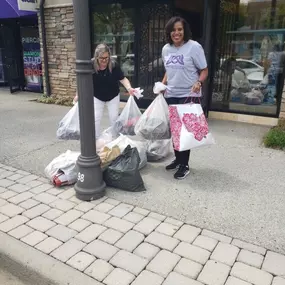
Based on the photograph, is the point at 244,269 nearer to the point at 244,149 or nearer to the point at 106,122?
the point at 244,149

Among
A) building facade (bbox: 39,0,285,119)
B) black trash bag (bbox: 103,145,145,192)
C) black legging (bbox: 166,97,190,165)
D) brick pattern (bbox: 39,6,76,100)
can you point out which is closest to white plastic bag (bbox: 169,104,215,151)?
black legging (bbox: 166,97,190,165)

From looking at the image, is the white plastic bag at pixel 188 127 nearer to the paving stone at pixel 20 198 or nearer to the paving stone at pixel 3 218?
the paving stone at pixel 20 198

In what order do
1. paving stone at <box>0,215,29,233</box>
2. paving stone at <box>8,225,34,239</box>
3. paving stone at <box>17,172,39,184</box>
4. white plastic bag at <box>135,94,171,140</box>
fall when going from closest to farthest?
paving stone at <box>8,225,34,239</box>, paving stone at <box>0,215,29,233</box>, white plastic bag at <box>135,94,171,140</box>, paving stone at <box>17,172,39,184</box>

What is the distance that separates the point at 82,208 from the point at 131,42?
498cm

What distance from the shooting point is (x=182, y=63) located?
338 centimetres

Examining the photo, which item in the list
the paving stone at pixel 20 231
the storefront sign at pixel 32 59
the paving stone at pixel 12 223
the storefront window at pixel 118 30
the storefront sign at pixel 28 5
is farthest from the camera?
the storefront sign at pixel 32 59

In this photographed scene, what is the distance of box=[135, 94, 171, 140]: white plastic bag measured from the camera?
142 inches

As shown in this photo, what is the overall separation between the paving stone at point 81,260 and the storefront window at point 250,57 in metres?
4.77

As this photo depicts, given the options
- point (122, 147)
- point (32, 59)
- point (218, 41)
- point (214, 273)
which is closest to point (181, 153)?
point (122, 147)

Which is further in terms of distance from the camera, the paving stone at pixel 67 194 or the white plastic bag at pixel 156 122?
the white plastic bag at pixel 156 122

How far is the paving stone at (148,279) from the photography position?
2148 mm

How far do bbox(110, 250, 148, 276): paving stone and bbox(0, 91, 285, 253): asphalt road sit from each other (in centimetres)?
70

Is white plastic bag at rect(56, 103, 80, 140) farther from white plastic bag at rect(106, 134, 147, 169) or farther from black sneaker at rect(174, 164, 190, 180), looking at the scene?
black sneaker at rect(174, 164, 190, 180)

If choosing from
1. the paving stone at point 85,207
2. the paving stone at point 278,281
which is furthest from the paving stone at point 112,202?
the paving stone at point 278,281
